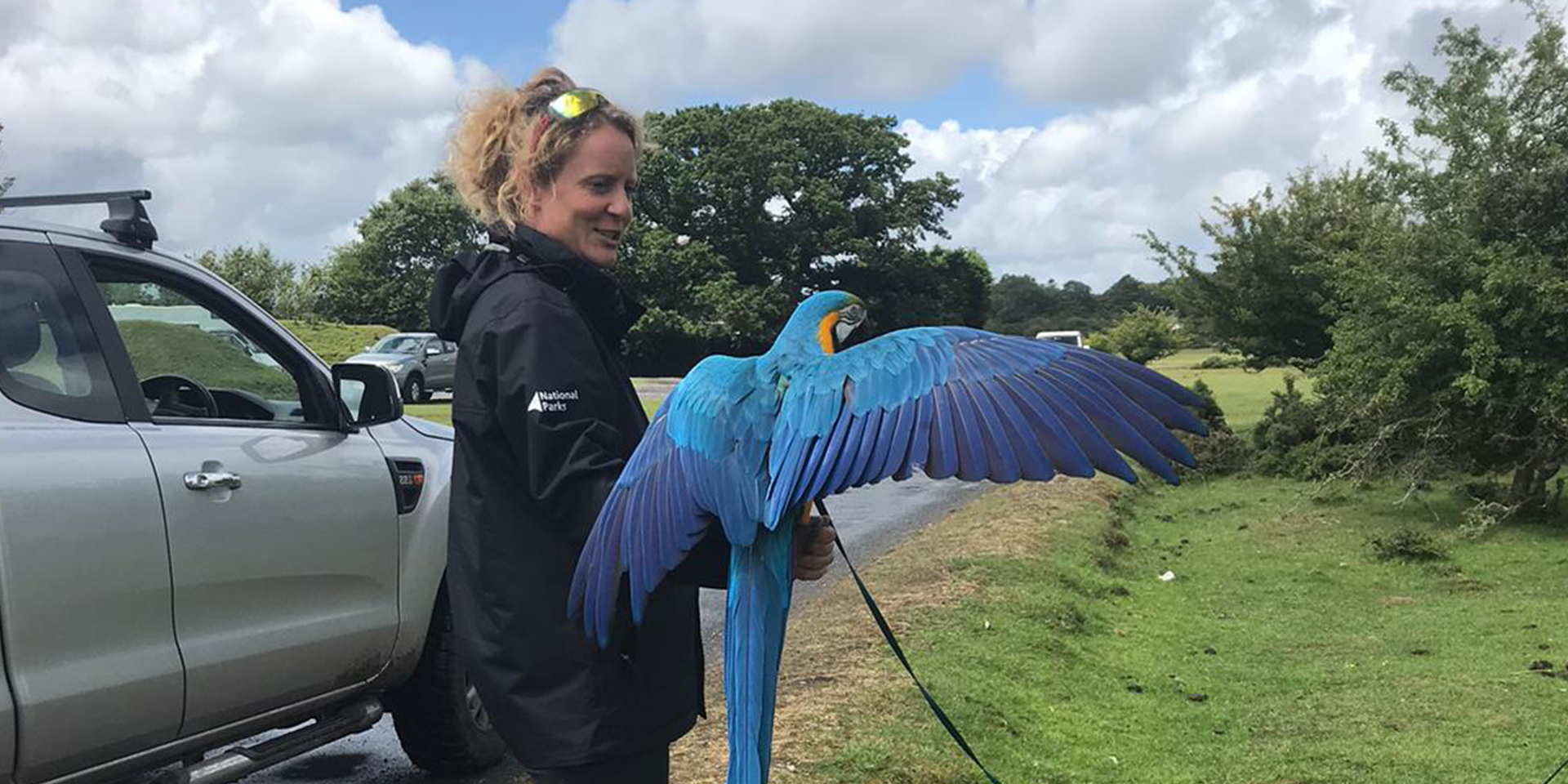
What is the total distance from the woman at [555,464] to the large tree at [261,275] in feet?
142

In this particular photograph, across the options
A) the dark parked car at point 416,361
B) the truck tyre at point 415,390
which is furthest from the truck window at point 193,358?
the truck tyre at point 415,390

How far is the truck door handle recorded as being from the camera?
3.34m

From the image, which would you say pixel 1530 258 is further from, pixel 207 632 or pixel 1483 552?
pixel 207 632

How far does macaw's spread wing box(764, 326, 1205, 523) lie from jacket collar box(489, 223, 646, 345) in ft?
1.26

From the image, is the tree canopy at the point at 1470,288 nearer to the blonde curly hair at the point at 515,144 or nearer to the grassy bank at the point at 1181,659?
the grassy bank at the point at 1181,659

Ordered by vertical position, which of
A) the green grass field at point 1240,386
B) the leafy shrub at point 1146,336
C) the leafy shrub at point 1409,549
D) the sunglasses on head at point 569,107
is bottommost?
the leafy shrub at point 1409,549

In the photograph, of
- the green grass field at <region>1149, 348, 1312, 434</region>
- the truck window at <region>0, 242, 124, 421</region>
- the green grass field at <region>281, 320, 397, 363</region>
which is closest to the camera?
the truck window at <region>0, 242, 124, 421</region>


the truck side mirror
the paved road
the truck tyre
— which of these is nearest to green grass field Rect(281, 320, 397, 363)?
the truck tyre

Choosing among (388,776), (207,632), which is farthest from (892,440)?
(388,776)

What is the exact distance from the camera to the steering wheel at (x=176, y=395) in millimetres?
3934

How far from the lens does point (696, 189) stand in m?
42.5

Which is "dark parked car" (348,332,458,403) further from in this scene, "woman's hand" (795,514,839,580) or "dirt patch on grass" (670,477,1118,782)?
"woman's hand" (795,514,839,580)

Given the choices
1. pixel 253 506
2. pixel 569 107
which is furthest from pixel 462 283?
pixel 253 506

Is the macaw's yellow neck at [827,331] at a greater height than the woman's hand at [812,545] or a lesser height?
greater
